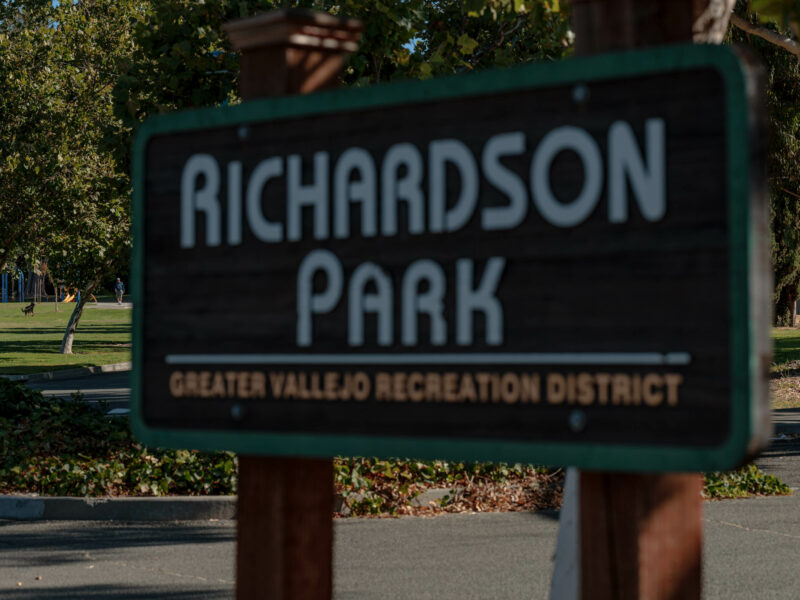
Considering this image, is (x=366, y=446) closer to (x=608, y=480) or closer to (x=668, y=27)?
(x=608, y=480)

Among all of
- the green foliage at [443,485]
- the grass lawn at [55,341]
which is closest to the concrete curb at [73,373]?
the grass lawn at [55,341]

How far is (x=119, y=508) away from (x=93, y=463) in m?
1.38

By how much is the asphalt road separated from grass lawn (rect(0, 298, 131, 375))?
1907 cm

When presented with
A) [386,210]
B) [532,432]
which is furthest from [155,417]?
[532,432]

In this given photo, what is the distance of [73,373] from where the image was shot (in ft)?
89.0

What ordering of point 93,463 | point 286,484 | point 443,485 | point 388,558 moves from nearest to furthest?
point 286,484 < point 388,558 < point 443,485 < point 93,463

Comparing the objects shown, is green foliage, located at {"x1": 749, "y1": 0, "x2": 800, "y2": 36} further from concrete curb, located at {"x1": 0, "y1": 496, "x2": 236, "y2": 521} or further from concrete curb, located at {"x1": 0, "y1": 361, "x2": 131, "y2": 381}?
concrete curb, located at {"x1": 0, "y1": 361, "x2": 131, "y2": 381}

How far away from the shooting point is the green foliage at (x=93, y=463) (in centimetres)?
1015

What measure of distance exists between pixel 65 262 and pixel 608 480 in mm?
29415

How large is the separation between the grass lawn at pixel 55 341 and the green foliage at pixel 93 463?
48.3 feet

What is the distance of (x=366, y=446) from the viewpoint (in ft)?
7.95

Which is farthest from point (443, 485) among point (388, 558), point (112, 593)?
point (112, 593)

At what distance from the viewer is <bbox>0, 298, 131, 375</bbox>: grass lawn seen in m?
29.3

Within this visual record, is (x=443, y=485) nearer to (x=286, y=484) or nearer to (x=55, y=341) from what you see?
(x=286, y=484)
